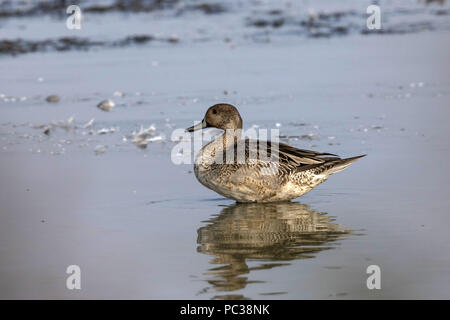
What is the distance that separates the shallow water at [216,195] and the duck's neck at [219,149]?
317 mm

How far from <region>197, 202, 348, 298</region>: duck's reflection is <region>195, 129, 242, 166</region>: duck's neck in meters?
0.47

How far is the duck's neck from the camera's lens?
8.67 meters

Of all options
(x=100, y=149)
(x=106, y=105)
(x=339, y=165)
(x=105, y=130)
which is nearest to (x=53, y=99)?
(x=106, y=105)

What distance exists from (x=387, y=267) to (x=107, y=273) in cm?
175

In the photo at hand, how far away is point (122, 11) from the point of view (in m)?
21.8

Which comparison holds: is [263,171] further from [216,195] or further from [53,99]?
[53,99]

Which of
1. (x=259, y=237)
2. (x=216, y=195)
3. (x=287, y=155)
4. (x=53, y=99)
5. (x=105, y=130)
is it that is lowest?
(x=259, y=237)

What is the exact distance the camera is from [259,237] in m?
7.19

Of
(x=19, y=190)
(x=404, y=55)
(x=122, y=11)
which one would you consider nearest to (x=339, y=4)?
(x=122, y=11)

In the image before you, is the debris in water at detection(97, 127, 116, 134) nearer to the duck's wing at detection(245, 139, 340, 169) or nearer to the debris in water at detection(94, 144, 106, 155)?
the debris in water at detection(94, 144, 106, 155)

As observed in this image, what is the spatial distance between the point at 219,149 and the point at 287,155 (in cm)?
63

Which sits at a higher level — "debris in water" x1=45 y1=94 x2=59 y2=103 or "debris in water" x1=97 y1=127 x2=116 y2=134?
"debris in water" x1=45 y1=94 x2=59 y2=103

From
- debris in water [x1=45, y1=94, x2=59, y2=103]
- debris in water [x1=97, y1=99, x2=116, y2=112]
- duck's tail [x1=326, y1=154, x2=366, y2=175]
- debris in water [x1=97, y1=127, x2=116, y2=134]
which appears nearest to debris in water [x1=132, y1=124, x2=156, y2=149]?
debris in water [x1=97, y1=127, x2=116, y2=134]
